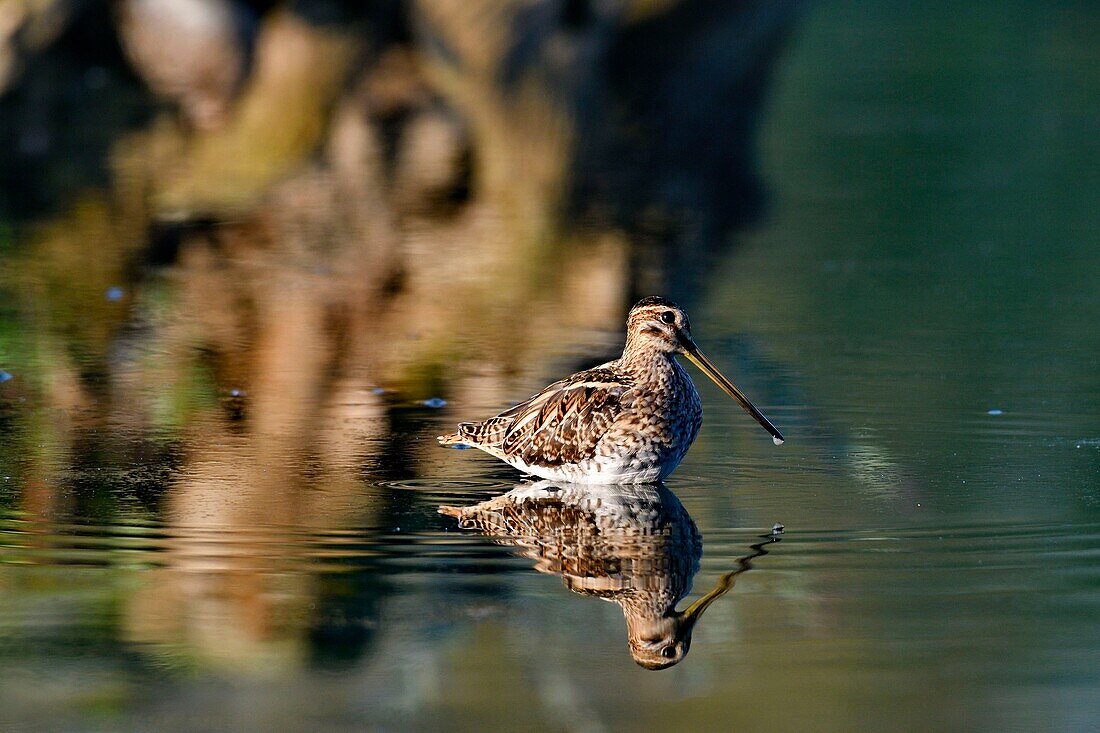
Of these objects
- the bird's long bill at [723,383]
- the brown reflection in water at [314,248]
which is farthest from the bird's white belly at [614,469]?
the bird's long bill at [723,383]

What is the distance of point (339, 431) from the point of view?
789cm

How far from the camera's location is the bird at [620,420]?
22.5 ft

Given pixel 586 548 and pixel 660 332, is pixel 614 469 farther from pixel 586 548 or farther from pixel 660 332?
pixel 586 548

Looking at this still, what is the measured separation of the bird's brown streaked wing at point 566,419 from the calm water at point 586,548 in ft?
0.55

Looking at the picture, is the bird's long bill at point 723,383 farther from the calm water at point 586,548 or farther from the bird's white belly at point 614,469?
the bird's white belly at point 614,469

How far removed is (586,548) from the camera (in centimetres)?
612

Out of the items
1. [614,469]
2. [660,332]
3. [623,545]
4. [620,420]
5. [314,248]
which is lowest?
[623,545]

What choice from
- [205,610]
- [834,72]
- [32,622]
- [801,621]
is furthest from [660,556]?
[834,72]

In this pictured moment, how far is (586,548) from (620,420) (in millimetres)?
857

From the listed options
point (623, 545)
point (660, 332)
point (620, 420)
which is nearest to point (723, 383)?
point (660, 332)

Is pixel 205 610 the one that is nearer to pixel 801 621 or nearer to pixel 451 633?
pixel 451 633

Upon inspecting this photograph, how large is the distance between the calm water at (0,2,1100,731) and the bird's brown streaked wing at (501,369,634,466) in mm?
166

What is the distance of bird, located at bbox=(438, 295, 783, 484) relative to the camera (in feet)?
22.5

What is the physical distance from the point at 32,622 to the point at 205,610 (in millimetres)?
487
